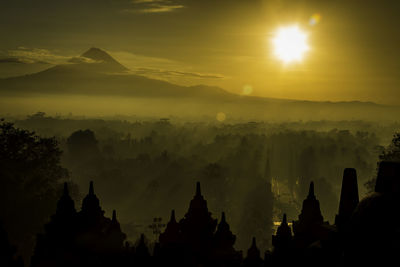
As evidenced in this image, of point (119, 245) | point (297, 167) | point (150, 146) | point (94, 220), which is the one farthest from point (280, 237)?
point (150, 146)

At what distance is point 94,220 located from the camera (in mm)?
16266

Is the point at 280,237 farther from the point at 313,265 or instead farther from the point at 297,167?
the point at 297,167

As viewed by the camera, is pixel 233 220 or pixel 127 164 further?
pixel 127 164

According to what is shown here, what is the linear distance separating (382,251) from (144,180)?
77.6 meters

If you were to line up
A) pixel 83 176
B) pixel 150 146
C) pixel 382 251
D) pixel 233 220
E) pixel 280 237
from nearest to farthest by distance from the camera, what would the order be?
pixel 382 251 → pixel 280 237 → pixel 233 220 → pixel 83 176 → pixel 150 146

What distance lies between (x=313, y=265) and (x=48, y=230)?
10391 mm

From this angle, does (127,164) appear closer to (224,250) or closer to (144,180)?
(144,180)

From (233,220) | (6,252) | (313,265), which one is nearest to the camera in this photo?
(313,265)

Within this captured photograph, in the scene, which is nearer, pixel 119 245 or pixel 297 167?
pixel 119 245

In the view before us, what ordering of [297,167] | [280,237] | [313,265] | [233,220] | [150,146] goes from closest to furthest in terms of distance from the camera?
[313,265] < [280,237] < [233,220] < [297,167] < [150,146]

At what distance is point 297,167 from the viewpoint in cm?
9719

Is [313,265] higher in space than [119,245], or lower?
higher

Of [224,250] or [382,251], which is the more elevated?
[382,251]

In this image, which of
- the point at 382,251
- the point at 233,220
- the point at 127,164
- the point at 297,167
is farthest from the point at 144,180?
the point at 382,251
